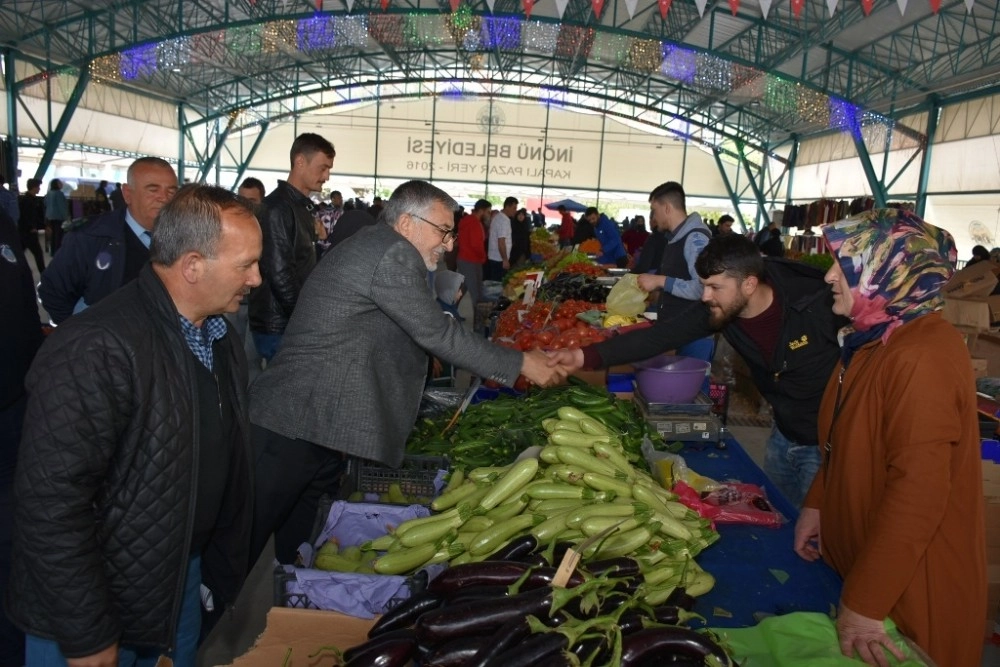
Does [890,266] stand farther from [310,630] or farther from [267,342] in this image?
[267,342]

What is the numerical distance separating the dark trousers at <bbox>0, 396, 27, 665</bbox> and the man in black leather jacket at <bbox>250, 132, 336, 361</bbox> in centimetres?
169

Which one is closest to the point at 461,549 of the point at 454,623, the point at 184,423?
the point at 454,623

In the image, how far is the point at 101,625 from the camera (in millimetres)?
1634

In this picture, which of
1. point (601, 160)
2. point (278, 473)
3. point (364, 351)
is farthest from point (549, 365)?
point (601, 160)

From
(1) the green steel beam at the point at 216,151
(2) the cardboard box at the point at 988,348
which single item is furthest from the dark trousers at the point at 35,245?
(1) the green steel beam at the point at 216,151

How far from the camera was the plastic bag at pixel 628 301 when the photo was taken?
204 inches

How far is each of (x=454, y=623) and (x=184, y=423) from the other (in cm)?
82

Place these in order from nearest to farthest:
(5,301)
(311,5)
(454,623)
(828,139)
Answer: (454,623), (5,301), (311,5), (828,139)

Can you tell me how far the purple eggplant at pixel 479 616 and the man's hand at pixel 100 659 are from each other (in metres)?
0.77

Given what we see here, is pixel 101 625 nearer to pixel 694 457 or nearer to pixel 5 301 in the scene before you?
pixel 5 301

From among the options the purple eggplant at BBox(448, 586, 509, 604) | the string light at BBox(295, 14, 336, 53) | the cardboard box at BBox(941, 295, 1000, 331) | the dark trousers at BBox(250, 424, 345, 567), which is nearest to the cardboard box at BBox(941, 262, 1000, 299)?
the cardboard box at BBox(941, 295, 1000, 331)

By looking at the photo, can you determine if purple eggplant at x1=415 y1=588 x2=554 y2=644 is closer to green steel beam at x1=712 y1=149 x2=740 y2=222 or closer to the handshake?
the handshake

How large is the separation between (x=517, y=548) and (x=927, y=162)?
66.5ft

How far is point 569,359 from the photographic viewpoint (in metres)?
3.36
